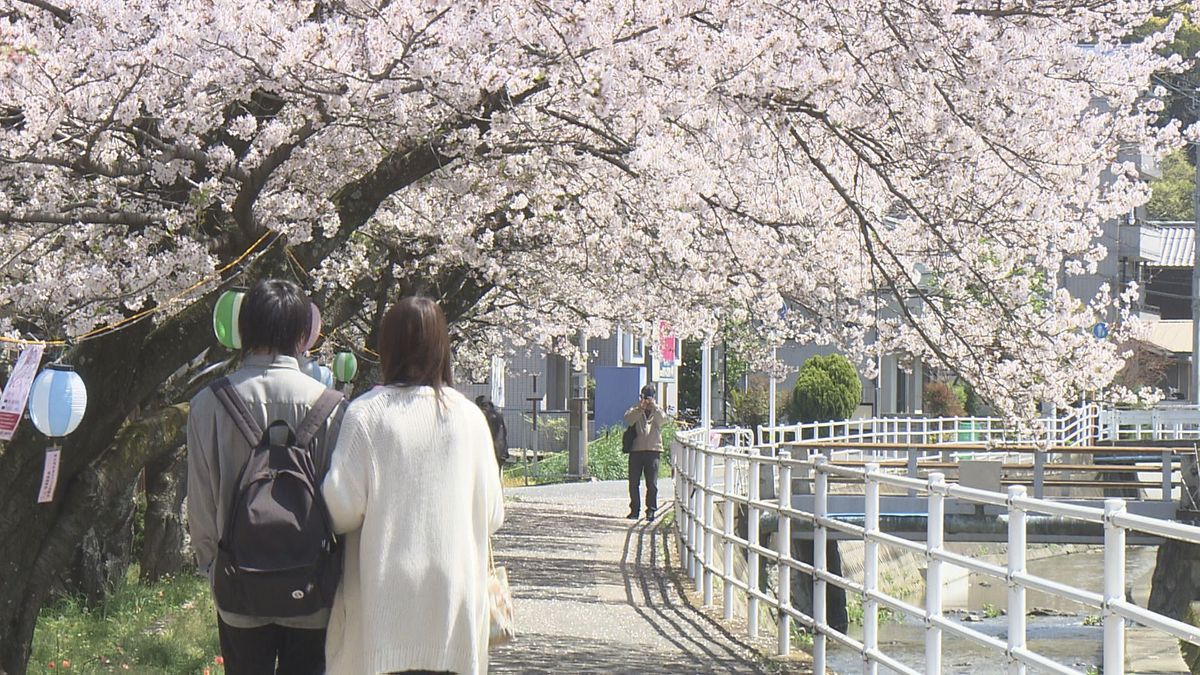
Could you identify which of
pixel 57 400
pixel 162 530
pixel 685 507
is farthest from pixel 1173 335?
pixel 57 400

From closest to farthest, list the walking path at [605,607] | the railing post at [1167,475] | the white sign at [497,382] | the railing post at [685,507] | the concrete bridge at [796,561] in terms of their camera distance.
Result: 1. the concrete bridge at [796,561]
2. the walking path at [605,607]
3. the railing post at [685,507]
4. the railing post at [1167,475]
5. the white sign at [497,382]

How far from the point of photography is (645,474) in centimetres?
1997

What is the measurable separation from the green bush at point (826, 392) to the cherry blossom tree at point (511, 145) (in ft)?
85.5

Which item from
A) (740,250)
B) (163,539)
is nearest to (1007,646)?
(740,250)

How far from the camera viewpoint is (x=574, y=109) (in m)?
8.71

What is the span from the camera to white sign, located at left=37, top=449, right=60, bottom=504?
7.42 meters

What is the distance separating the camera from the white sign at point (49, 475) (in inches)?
292

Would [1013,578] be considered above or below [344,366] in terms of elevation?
below

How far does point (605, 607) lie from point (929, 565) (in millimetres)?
5711

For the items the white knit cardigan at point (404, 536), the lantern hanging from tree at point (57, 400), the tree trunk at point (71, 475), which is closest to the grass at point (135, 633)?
the tree trunk at point (71, 475)

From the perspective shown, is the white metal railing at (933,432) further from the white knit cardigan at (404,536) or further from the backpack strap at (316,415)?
the white knit cardigan at (404,536)

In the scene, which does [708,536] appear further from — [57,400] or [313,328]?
[313,328]

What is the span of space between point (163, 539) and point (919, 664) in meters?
8.08

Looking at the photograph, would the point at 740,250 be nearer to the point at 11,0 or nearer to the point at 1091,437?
the point at 11,0
